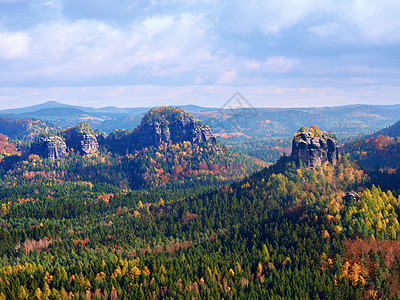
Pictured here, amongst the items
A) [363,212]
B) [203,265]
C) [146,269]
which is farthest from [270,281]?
[363,212]

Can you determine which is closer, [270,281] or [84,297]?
[84,297]

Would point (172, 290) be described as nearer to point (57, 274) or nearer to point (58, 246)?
point (57, 274)

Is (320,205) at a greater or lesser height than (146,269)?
greater

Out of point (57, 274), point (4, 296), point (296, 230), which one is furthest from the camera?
point (296, 230)

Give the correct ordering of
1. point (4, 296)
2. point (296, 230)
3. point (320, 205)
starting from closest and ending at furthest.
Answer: point (4, 296), point (296, 230), point (320, 205)

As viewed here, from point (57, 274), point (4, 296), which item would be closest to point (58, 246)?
point (57, 274)

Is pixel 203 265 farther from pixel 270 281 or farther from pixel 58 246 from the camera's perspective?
pixel 58 246

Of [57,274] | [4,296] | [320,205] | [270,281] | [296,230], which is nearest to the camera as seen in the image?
[4,296]

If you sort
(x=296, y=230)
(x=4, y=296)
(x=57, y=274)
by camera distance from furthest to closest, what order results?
1. (x=296, y=230)
2. (x=57, y=274)
3. (x=4, y=296)

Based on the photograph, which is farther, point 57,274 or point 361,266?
point 57,274

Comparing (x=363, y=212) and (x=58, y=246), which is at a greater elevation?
(x=363, y=212)
